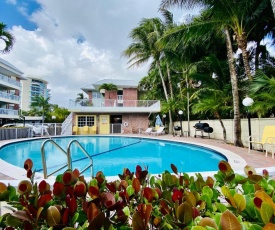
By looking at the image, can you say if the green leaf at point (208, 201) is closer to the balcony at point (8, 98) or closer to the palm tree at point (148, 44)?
the palm tree at point (148, 44)

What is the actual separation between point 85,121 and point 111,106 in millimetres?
3826

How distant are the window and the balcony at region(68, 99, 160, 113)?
1.50m

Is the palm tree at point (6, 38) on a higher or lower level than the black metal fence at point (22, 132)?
higher

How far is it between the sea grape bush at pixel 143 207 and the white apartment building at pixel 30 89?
94.3m

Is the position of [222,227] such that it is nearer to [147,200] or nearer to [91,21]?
[147,200]

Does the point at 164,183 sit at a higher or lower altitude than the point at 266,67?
lower

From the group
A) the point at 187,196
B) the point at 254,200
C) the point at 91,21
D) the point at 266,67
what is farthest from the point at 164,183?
the point at 91,21

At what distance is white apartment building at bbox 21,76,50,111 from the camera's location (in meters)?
93.1

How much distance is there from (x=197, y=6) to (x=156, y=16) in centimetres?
1300

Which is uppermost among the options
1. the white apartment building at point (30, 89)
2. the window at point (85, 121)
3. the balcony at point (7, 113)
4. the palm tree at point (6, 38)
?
the white apartment building at point (30, 89)

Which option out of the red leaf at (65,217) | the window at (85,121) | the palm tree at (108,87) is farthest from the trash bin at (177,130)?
the red leaf at (65,217)

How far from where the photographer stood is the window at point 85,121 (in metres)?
24.7

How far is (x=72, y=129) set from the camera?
22.8m

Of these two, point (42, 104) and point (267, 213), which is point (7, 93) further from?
point (267, 213)
